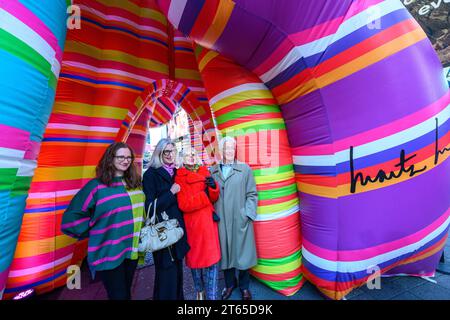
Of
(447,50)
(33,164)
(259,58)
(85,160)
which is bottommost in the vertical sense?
(33,164)

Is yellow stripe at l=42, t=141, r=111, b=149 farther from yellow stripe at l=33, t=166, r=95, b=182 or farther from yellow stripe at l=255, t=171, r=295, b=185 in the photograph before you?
yellow stripe at l=255, t=171, r=295, b=185

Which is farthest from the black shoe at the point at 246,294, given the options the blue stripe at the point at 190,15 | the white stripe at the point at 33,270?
the blue stripe at the point at 190,15

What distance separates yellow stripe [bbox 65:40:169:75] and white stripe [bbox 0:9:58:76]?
1.38 meters

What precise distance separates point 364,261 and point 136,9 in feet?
11.9

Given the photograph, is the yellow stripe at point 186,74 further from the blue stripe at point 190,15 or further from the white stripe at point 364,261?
the white stripe at point 364,261

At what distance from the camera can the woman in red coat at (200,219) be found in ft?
5.48

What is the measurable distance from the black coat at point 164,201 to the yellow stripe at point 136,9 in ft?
7.25

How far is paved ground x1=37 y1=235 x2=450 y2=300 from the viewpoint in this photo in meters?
1.91

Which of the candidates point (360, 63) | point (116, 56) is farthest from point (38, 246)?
point (360, 63)

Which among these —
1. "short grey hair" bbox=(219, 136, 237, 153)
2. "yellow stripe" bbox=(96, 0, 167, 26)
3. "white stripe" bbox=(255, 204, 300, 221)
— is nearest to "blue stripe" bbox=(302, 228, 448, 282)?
"white stripe" bbox=(255, 204, 300, 221)

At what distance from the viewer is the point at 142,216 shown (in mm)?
1530

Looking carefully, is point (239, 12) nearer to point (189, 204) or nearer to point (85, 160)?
point (189, 204)

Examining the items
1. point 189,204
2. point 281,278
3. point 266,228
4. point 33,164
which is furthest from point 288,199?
point 33,164

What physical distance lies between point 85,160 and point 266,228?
1976 mm
